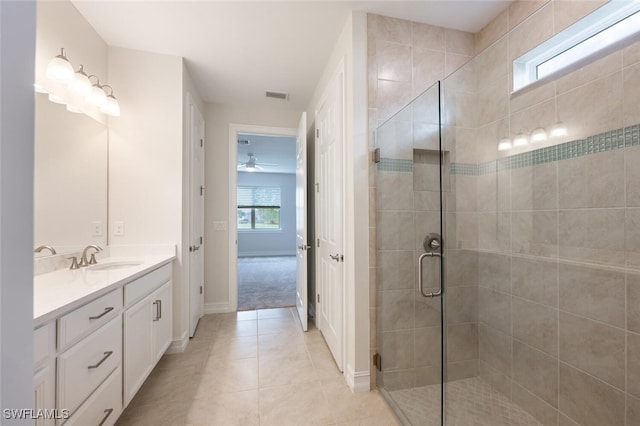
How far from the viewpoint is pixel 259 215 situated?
8.04 meters

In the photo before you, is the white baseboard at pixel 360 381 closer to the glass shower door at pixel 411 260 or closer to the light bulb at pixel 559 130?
the glass shower door at pixel 411 260

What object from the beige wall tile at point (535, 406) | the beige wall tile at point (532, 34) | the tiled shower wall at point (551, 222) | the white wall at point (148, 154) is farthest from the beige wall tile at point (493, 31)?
the white wall at point (148, 154)

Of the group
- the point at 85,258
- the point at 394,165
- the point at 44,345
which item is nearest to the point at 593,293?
the point at 394,165

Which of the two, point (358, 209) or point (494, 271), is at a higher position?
point (358, 209)

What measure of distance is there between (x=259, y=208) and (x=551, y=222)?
23.9 ft

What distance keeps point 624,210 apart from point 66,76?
3.14 m

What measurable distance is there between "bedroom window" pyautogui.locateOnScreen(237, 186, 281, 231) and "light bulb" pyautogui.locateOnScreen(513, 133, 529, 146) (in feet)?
22.8

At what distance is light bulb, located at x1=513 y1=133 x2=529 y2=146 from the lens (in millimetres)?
1564

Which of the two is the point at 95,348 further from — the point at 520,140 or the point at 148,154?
the point at 520,140

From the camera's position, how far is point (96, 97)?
1.87 metres

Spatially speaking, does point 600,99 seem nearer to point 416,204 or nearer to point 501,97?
point 501,97

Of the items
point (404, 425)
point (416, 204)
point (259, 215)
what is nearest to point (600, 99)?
point (416, 204)

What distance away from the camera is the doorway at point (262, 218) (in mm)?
3318

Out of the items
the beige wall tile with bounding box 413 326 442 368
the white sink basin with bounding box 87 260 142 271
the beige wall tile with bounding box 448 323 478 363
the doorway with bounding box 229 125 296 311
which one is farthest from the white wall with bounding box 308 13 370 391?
the doorway with bounding box 229 125 296 311
